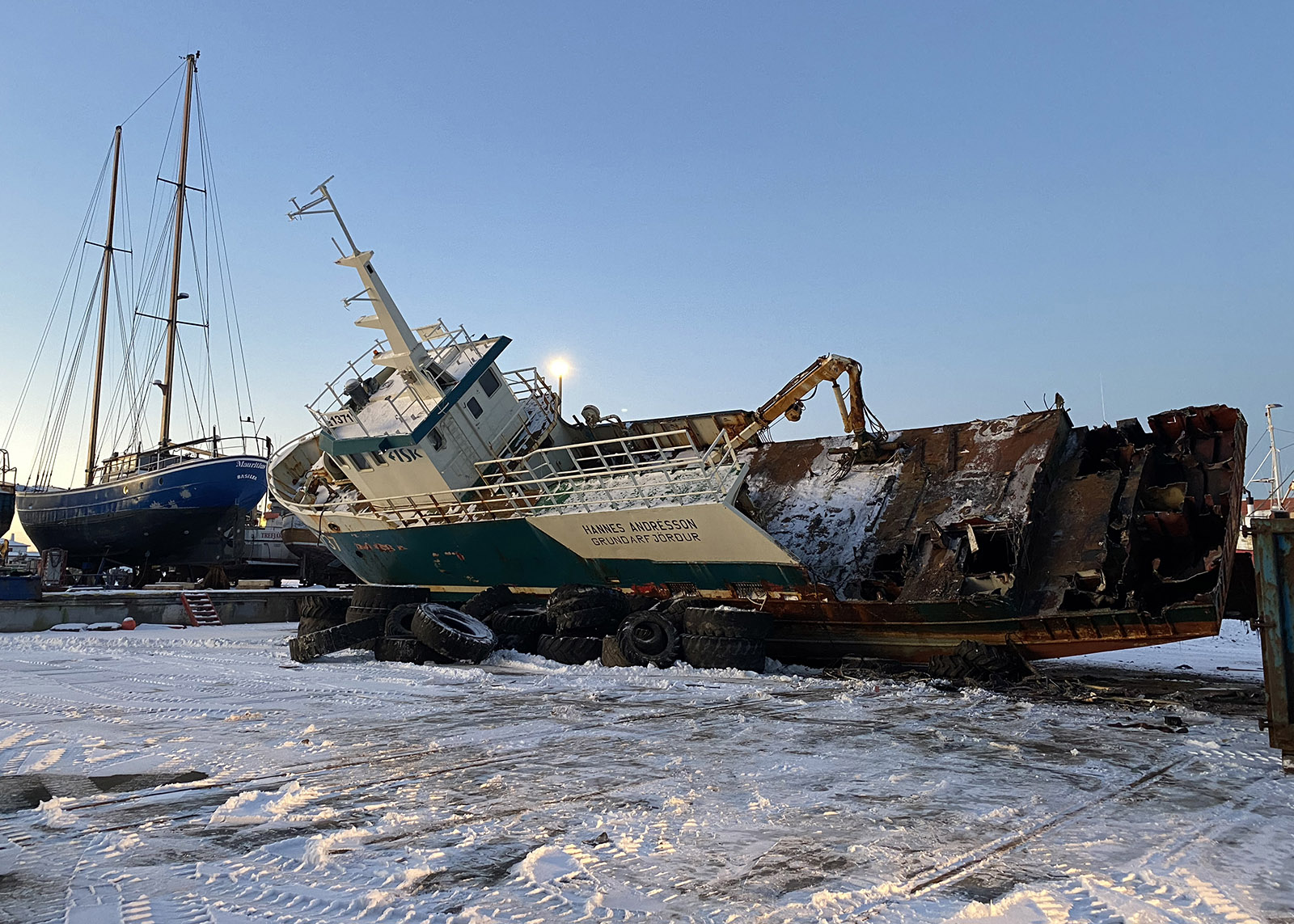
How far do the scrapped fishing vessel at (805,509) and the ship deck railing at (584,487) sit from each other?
0.19 ft

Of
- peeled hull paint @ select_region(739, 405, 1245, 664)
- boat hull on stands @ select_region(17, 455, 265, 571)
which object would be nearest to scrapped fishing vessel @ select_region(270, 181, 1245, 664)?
peeled hull paint @ select_region(739, 405, 1245, 664)

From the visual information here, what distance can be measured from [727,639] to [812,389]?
22.4ft

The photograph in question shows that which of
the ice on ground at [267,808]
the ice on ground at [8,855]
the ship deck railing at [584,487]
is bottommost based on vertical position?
the ice on ground at [267,808]

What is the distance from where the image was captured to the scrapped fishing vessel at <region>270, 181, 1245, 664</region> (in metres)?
11.7

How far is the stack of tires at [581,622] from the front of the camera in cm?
1388

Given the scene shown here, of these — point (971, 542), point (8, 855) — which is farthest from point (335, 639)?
point (971, 542)

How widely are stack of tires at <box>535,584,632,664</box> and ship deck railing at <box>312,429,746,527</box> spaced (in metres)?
1.76

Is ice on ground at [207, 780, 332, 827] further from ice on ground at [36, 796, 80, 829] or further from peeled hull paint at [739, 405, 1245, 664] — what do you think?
peeled hull paint at [739, 405, 1245, 664]

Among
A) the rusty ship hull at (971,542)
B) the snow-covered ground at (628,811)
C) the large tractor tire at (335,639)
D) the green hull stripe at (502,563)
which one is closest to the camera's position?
the snow-covered ground at (628,811)

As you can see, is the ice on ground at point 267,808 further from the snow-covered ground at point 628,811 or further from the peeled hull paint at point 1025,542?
the peeled hull paint at point 1025,542

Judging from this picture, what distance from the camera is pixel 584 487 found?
642 inches

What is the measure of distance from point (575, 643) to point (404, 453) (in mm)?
6675

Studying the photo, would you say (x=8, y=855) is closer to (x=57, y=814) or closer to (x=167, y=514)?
(x=57, y=814)

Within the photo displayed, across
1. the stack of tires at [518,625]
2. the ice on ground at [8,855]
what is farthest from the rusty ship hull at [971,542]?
the ice on ground at [8,855]
